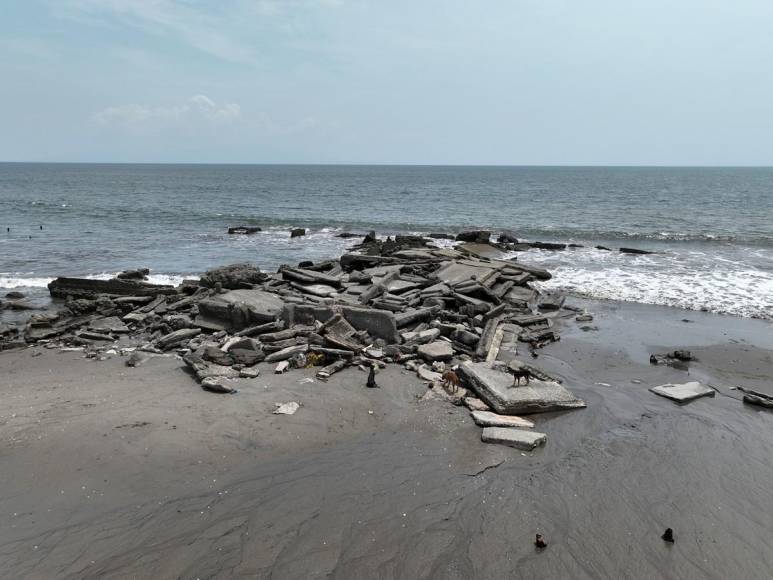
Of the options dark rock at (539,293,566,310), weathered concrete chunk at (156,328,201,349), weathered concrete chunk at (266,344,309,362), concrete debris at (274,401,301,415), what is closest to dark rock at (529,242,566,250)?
dark rock at (539,293,566,310)

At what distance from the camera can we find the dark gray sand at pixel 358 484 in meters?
A: 4.93

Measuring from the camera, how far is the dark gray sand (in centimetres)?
493

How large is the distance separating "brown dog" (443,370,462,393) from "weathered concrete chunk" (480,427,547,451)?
58.6 inches

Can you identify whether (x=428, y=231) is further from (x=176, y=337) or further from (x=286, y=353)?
(x=286, y=353)

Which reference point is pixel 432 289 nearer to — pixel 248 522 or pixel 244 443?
pixel 244 443

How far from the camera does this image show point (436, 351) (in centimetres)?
1030

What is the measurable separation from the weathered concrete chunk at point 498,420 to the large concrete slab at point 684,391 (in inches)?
118

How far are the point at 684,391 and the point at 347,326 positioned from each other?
6.57 metres

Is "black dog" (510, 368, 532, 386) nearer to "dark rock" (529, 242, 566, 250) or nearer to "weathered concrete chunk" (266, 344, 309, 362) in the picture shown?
"weathered concrete chunk" (266, 344, 309, 362)

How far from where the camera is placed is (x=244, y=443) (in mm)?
6824

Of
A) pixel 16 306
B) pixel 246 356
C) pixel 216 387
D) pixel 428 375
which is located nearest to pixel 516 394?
pixel 428 375

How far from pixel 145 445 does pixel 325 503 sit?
2740 millimetres

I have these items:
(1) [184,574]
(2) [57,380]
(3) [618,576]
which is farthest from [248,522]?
(2) [57,380]

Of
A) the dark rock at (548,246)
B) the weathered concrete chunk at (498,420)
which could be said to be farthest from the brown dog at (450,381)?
the dark rock at (548,246)
